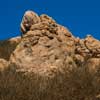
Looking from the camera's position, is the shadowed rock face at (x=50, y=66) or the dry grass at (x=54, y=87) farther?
the shadowed rock face at (x=50, y=66)

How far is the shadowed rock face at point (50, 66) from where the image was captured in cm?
1588

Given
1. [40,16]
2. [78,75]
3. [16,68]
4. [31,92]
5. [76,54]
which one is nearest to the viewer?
[31,92]

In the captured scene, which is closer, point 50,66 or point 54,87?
point 54,87

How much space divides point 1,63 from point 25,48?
1.50 m

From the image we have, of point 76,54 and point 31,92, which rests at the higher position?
point 76,54

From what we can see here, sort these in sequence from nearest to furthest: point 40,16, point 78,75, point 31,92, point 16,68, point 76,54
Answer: point 31,92, point 78,75, point 16,68, point 76,54, point 40,16

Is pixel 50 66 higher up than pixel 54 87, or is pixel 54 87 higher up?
pixel 50 66

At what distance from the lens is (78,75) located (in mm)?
17219

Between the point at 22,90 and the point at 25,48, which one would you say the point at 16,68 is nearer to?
the point at 25,48

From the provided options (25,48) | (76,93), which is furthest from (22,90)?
(25,48)

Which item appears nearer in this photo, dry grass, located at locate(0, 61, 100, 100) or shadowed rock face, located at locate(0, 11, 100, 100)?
dry grass, located at locate(0, 61, 100, 100)

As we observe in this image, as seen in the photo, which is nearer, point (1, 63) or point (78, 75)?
point (78, 75)

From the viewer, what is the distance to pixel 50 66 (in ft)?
68.9

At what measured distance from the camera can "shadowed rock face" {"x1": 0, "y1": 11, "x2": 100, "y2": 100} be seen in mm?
15883
